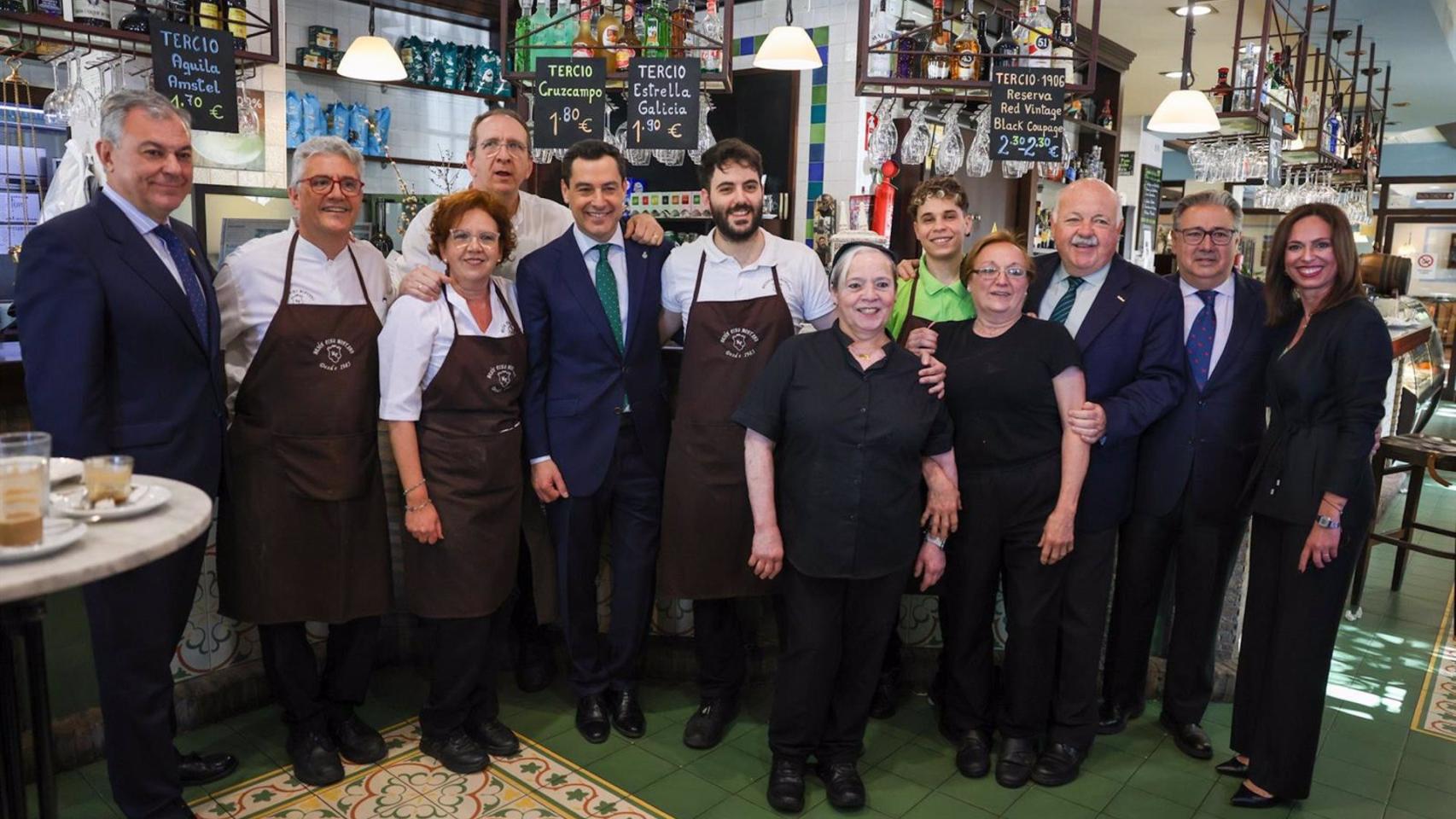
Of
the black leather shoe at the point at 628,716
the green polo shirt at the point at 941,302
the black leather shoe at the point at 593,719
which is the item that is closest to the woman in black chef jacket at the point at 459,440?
the black leather shoe at the point at 593,719

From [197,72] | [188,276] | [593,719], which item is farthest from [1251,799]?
[197,72]

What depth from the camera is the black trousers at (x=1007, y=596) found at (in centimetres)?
289

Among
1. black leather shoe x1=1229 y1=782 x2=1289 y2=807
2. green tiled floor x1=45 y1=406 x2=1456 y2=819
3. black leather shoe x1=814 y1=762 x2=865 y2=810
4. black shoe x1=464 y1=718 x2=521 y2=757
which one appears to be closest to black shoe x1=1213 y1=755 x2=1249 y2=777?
green tiled floor x1=45 y1=406 x2=1456 y2=819

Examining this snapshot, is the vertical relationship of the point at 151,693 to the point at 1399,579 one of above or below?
above

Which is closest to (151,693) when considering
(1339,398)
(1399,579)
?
(1339,398)

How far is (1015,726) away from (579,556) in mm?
1428

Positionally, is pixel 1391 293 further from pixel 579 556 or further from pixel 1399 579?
pixel 579 556

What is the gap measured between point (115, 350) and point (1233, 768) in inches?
131

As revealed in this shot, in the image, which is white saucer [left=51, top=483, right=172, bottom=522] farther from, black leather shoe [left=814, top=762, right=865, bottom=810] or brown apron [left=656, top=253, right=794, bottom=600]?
black leather shoe [left=814, top=762, right=865, bottom=810]

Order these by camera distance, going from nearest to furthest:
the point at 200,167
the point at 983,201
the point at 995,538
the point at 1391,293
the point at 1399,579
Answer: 1. the point at 995,538
2. the point at 1399,579
3. the point at 200,167
4. the point at 983,201
5. the point at 1391,293

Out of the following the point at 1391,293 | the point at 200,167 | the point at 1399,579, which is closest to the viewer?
the point at 1399,579

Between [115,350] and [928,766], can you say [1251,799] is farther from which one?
[115,350]

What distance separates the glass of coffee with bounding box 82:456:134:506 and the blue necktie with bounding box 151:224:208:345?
2.60 feet

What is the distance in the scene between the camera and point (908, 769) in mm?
3119
